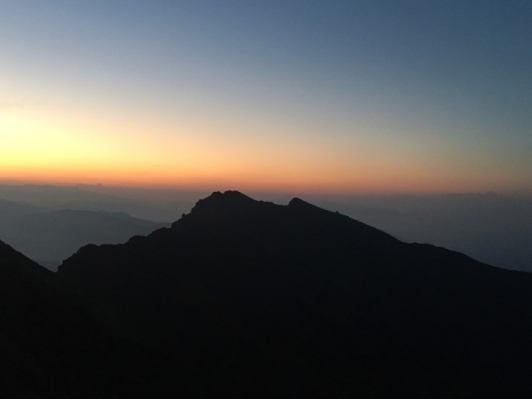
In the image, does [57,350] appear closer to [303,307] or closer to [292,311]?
[292,311]

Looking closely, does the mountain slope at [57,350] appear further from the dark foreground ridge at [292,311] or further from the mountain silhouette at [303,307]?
the mountain silhouette at [303,307]

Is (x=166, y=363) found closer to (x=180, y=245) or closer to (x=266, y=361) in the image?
(x=266, y=361)

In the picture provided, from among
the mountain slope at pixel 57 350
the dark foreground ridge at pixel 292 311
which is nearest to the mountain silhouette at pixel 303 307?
the dark foreground ridge at pixel 292 311

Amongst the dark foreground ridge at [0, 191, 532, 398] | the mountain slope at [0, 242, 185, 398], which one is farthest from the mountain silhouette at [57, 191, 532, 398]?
the mountain slope at [0, 242, 185, 398]

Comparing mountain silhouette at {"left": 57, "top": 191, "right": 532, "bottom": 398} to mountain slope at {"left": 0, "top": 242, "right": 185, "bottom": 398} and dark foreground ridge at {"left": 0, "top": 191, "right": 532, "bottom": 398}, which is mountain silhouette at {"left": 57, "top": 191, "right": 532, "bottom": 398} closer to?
dark foreground ridge at {"left": 0, "top": 191, "right": 532, "bottom": 398}

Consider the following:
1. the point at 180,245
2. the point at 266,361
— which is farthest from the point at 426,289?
the point at 180,245

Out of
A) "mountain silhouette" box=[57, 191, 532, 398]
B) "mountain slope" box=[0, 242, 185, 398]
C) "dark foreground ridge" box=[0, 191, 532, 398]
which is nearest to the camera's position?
"mountain slope" box=[0, 242, 185, 398]

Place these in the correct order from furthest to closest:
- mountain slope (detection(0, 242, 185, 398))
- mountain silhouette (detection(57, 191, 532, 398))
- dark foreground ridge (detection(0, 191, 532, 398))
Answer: mountain silhouette (detection(57, 191, 532, 398)), dark foreground ridge (detection(0, 191, 532, 398)), mountain slope (detection(0, 242, 185, 398))

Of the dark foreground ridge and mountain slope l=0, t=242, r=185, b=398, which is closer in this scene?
mountain slope l=0, t=242, r=185, b=398
